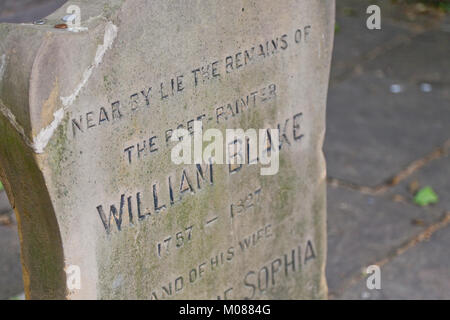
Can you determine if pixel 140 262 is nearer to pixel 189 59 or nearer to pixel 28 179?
pixel 28 179

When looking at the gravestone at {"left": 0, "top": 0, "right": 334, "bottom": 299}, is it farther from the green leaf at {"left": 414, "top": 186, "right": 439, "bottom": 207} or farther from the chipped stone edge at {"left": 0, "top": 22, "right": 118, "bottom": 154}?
the green leaf at {"left": 414, "top": 186, "right": 439, "bottom": 207}

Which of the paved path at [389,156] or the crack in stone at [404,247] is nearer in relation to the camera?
the crack in stone at [404,247]

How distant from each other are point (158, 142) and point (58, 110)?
387mm

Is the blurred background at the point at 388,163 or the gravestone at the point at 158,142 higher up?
the gravestone at the point at 158,142

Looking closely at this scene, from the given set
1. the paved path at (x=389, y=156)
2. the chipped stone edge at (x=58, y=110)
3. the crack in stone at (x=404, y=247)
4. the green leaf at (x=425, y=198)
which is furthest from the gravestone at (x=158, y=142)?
the green leaf at (x=425, y=198)

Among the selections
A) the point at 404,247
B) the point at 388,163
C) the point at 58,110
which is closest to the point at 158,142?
the point at 58,110

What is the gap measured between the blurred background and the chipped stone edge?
1.52 m

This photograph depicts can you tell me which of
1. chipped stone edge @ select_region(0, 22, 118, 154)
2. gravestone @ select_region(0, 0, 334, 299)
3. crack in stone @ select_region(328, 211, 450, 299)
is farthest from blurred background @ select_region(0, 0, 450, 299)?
chipped stone edge @ select_region(0, 22, 118, 154)

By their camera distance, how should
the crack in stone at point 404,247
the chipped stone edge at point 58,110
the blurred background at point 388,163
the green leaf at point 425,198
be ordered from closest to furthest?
the chipped stone edge at point 58,110 < the crack in stone at point 404,247 < the blurred background at point 388,163 < the green leaf at point 425,198

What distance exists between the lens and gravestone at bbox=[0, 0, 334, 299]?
1.98 metres

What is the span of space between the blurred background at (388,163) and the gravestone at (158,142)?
0.77m

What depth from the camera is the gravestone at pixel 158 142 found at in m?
1.98

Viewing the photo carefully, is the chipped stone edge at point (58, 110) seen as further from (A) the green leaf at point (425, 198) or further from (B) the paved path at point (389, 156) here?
(A) the green leaf at point (425, 198)
